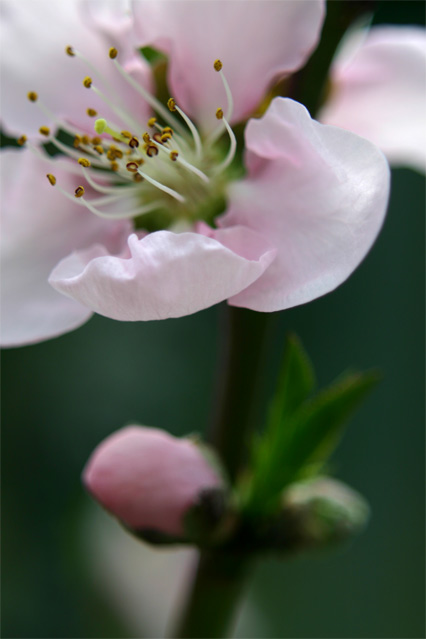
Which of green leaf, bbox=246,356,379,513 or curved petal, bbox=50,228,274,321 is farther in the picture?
green leaf, bbox=246,356,379,513

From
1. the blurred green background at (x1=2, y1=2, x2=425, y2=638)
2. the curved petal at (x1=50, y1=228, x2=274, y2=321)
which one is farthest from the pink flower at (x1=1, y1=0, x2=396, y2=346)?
the blurred green background at (x1=2, y1=2, x2=425, y2=638)

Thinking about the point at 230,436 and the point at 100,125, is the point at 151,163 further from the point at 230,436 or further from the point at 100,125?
the point at 230,436

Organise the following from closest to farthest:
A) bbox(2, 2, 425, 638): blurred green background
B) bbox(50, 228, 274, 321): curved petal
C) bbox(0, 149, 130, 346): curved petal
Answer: bbox(50, 228, 274, 321): curved petal < bbox(0, 149, 130, 346): curved petal < bbox(2, 2, 425, 638): blurred green background

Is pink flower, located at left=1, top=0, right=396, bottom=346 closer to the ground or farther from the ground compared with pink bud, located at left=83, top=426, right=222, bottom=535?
farther from the ground

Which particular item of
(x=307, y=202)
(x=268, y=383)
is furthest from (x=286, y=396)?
(x=268, y=383)

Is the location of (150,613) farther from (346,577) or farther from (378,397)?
(378,397)

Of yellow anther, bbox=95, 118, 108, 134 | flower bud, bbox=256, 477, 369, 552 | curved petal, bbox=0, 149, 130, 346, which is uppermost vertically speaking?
yellow anther, bbox=95, 118, 108, 134

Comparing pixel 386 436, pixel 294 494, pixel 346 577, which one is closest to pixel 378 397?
pixel 386 436

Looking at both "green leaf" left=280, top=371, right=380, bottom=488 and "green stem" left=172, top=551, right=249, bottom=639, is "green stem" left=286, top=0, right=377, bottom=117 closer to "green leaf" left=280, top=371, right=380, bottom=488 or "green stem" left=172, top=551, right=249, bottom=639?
"green leaf" left=280, top=371, right=380, bottom=488

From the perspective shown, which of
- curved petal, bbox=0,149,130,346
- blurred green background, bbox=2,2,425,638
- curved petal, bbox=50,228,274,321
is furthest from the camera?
blurred green background, bbox=2,2,425,638
